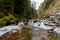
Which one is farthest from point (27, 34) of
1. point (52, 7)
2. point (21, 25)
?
point (52, 7)

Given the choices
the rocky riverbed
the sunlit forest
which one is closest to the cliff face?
the sunlit forest

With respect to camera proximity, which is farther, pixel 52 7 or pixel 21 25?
pixel 52 7

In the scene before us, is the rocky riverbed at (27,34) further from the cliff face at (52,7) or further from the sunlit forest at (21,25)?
the cliff face at (52,7)

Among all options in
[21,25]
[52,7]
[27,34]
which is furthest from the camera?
[52,7]

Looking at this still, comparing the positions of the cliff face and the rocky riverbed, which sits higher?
the cliff face

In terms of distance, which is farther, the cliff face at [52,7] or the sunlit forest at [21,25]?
the cliff face at [52,7]

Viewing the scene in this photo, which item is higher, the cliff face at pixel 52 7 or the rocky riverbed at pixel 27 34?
the cliff face at pixel 52 7

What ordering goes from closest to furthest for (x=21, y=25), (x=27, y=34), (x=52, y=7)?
(x=27, y=34) → (x=21, y=25) → (x=52, y=7)

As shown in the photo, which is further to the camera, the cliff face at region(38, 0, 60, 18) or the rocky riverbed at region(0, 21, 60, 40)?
the cliff face at region(38, 0, 60, 18)

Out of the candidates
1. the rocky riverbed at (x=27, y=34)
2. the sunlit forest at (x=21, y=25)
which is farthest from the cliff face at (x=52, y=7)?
the rocky riverbed at (x=27, y=34)

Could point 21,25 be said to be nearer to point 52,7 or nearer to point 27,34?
point 27,34

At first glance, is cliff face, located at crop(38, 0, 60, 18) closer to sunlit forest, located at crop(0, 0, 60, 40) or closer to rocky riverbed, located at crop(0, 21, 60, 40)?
sunlit forest, located at crop(0, 0, 60, 40)

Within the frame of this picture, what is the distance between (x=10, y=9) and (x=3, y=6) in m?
5.57

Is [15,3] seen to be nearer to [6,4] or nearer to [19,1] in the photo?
[19,1]
